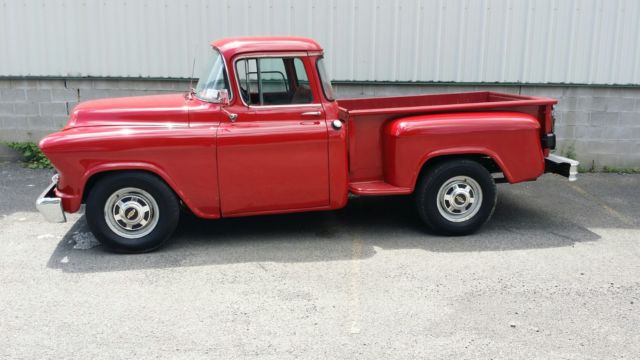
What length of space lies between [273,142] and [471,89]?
4330 millimetres

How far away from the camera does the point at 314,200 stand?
6.17m

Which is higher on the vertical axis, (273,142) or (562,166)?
(273,142)

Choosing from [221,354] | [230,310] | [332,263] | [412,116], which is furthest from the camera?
[412,116]

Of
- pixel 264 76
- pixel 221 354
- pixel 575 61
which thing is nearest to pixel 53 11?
pixel 264 76

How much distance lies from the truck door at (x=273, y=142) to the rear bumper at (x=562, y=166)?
2.35m

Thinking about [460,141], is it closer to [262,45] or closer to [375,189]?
[375,189]

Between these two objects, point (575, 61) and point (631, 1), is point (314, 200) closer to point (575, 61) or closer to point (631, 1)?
point (575, 61)

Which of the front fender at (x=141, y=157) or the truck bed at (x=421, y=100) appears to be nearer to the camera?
the front fender at (x=141, y=157)

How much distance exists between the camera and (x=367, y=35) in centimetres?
917

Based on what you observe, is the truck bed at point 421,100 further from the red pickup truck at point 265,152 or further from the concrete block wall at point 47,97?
the concrete block wall at point 47,97

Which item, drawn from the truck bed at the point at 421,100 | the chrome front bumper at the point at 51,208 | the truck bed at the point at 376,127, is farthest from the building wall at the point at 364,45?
the chrome front bumper at the point at 51,208

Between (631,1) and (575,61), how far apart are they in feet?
3.59

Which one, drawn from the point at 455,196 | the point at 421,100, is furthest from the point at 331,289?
the point at 421,100

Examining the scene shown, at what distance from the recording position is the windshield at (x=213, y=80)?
19.9 ft
